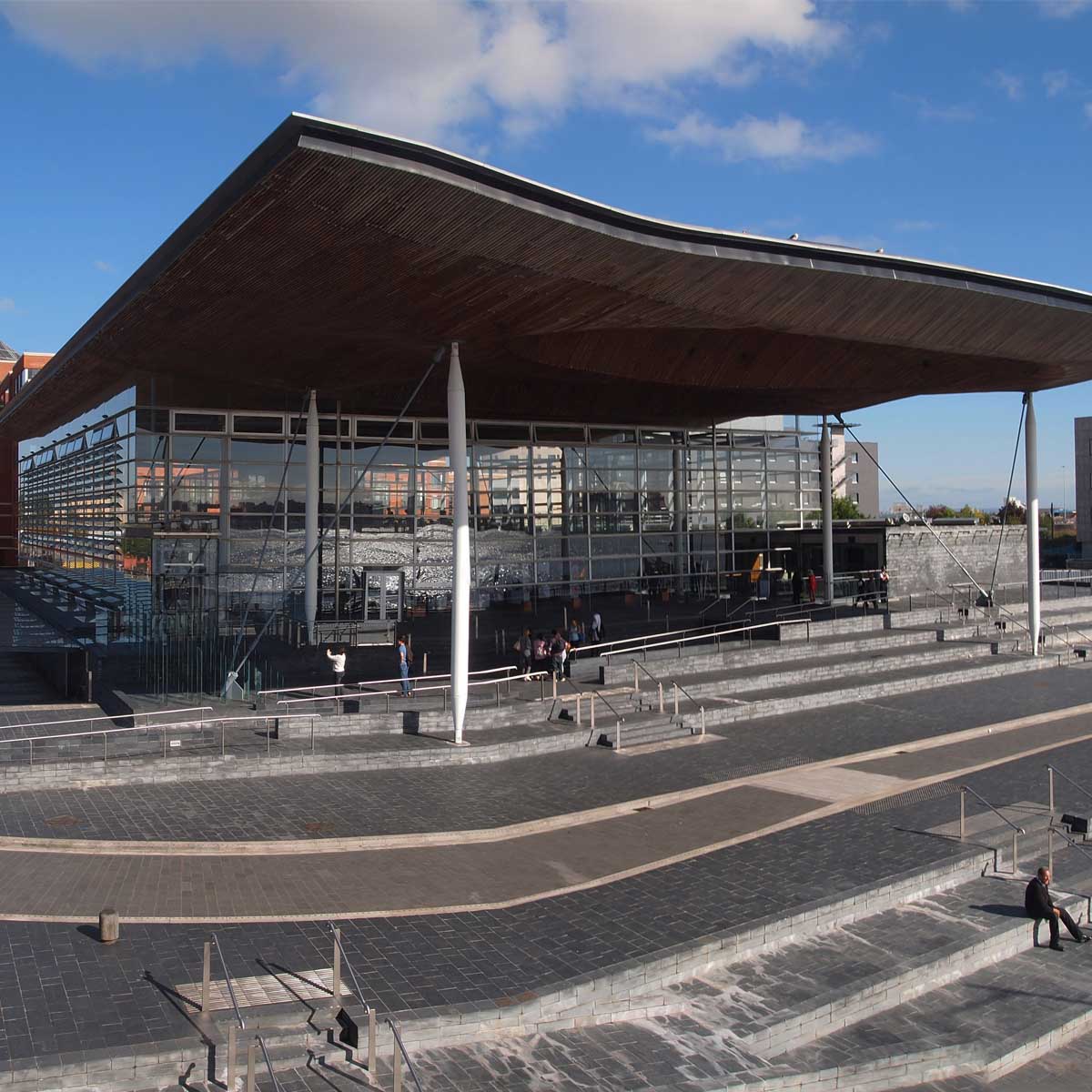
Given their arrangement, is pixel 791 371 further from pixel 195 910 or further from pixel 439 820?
pixel 195 910

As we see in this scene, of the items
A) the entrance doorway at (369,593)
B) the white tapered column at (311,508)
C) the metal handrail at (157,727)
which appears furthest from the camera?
the entrance doorway at (369,593)

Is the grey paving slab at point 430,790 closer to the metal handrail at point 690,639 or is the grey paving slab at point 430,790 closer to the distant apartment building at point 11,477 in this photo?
the metal handrail at point 690,639

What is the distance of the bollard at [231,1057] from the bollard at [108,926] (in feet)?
8.08

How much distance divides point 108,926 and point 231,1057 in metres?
2.62

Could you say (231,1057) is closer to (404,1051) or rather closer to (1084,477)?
(404,1051)

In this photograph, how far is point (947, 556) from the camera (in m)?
38.0

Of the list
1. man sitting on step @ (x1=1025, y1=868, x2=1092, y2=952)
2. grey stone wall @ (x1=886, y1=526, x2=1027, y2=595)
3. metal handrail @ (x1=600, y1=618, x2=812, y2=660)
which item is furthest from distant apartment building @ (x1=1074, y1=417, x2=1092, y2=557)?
man sitting on step @ (x1=1025, y1=868, x2=1092, y2=952)

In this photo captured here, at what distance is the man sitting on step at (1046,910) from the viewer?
1073cm

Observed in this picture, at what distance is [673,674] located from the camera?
926 inches

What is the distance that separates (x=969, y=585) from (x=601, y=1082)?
34442mm

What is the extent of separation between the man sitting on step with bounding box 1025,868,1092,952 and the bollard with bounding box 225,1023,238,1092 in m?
8.34

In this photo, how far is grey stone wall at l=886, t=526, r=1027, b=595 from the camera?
1428 inches

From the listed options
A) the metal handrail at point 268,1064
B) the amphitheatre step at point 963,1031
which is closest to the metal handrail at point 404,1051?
the metal handrail at point 268,1064

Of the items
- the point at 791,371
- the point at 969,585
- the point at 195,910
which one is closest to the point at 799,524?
the point at 969,585
